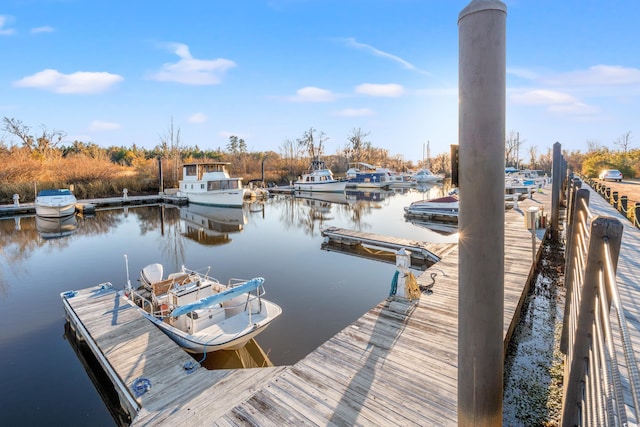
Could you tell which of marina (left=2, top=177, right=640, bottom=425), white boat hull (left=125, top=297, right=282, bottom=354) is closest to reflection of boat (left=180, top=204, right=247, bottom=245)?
white boat hull (left=125, top=297, right=282, bottom=354)

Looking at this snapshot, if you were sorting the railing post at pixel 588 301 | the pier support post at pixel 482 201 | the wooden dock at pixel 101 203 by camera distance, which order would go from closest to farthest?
1. the railing post at pixel 588 301
2. the pier support post at pixel 482 201
3. the wooden dock at pixel 101 203

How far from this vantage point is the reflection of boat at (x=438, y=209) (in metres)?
17.3

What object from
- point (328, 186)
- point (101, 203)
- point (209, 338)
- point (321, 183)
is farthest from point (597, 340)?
point (321, 183)

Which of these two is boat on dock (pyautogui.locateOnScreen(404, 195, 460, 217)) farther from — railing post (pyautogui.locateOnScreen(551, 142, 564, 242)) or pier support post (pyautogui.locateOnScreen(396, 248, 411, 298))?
pier support post (pyautogui.locateOnScreen(396, 248, 411, 298))

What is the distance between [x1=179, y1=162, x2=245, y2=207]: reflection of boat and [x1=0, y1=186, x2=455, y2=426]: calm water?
232 cm

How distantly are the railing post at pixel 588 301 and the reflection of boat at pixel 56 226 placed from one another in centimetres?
1821

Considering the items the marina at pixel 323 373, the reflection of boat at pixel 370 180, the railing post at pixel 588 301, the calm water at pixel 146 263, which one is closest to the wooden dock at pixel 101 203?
the calm water at pixel 146 263

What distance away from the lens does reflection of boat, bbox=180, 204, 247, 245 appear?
15164 mm

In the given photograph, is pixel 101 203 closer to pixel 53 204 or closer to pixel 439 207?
pixel 53 204

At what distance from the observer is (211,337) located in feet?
17.2

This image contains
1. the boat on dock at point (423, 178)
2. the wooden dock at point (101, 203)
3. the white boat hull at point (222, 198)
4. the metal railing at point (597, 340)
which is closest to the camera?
the metal railing at point (597, 340)

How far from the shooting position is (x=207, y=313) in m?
5.70

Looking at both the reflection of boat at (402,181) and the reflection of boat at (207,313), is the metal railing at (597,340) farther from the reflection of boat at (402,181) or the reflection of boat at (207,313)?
the reflection of boat at (402,181)

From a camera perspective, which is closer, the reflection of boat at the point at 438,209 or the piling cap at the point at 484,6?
the piling cap at the point at 484,6
